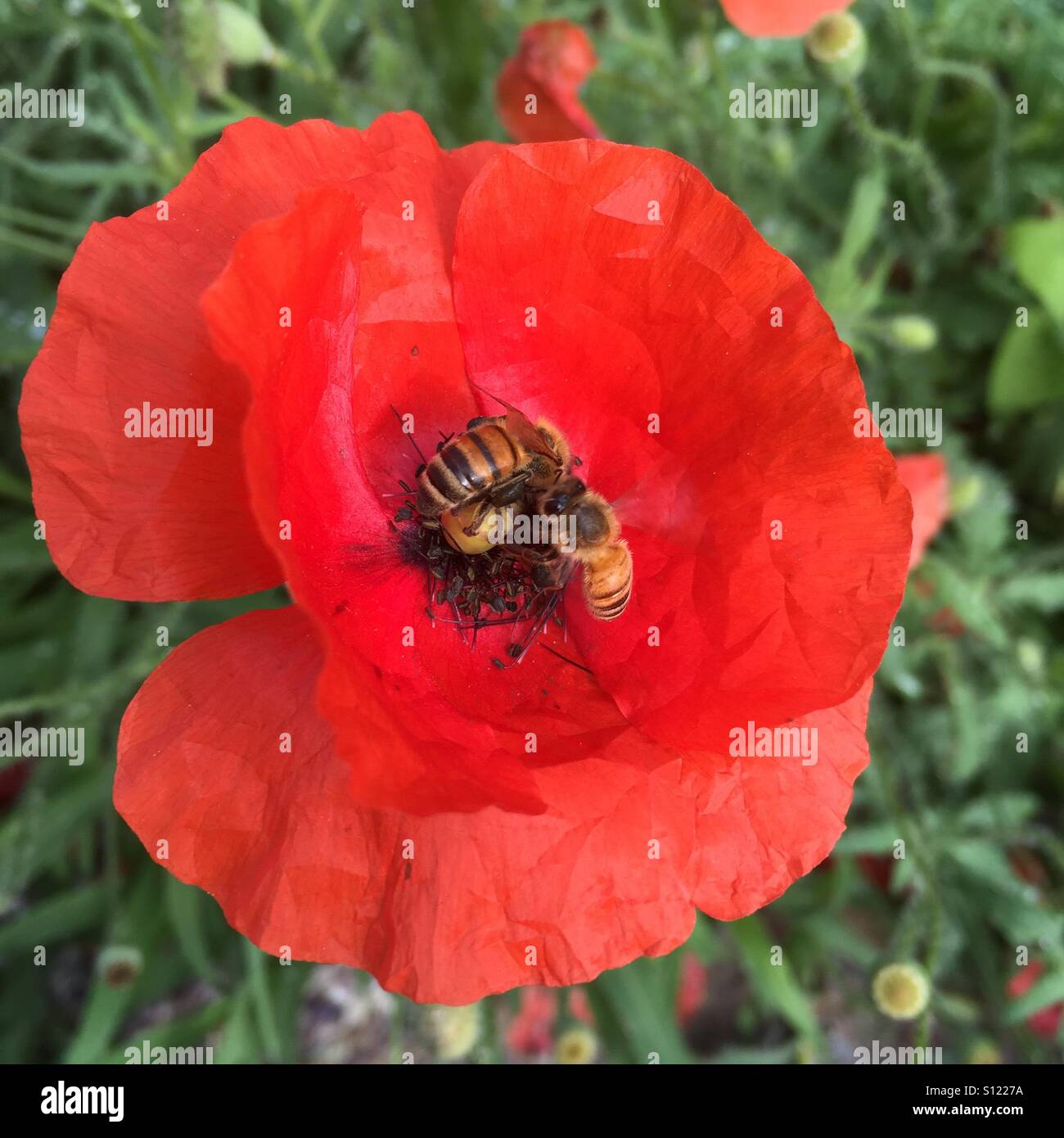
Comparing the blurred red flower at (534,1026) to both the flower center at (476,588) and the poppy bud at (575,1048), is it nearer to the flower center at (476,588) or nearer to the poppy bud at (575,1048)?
the poppy bud at (575,1048)

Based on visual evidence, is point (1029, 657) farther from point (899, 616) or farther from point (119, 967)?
point (119, 967)

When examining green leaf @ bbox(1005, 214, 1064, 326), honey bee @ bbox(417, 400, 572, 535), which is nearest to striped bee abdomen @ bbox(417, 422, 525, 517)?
honey bee @ bbox(417, 400, 572, 535)

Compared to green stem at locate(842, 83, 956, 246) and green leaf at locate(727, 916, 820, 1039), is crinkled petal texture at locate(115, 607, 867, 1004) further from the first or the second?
green stem at locate(842, 83, 956, 246)

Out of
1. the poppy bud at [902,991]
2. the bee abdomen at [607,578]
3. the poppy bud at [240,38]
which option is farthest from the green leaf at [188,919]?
the poppy bud at [240,38]

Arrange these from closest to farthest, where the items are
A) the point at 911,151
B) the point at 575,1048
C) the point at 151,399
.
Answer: the point at 151,399 → the point at 911,151 → the point at 575,1048

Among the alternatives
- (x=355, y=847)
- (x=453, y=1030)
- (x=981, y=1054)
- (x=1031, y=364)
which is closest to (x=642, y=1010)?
(x=453, y=1030)
